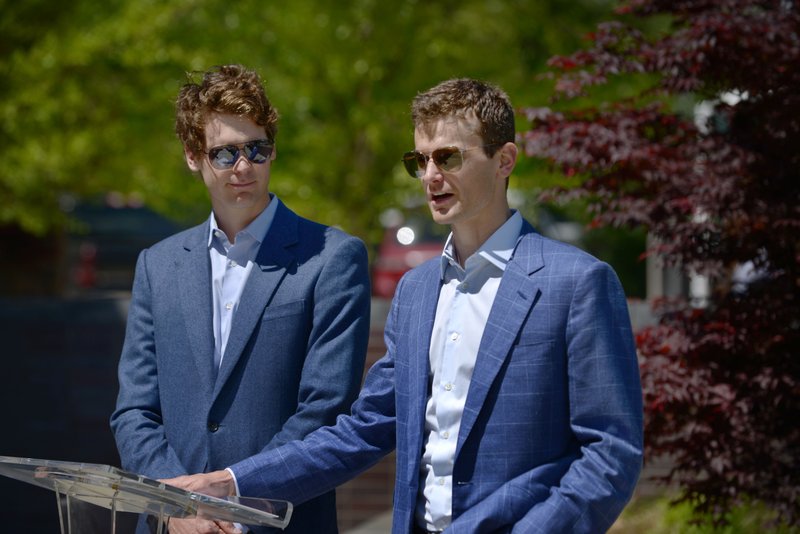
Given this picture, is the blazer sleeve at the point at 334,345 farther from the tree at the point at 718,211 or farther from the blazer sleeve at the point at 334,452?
the tree at the point at 718,211

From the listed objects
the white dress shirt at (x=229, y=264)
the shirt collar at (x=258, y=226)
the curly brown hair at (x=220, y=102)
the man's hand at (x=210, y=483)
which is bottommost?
the man's hand at (x=210, y=483)

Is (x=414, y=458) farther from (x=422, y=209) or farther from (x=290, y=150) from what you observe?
(x=422, y=209)

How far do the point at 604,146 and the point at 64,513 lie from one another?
3.81m

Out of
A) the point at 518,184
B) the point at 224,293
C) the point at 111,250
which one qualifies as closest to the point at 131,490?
the point at 224,293

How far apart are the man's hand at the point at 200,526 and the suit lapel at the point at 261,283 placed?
43 centimetres

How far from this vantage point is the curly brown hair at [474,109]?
2.93 meters

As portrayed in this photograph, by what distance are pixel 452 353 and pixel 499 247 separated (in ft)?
0.99

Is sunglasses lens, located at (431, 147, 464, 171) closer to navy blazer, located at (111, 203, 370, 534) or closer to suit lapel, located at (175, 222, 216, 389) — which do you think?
navy blazer, located at (111, 203, 370, 534)

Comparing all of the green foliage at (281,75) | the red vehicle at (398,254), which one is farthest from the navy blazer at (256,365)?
the red vehicle at (398,254)

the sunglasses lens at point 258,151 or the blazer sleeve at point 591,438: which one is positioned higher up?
the sunglasses lens at point 258,151

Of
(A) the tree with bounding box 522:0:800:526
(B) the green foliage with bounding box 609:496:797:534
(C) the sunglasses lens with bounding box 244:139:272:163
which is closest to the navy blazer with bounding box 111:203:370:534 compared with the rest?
(C) the sunglasses lens with bounding box 244:139:272:163

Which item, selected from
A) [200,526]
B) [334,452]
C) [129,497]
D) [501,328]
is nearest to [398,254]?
[334,452]

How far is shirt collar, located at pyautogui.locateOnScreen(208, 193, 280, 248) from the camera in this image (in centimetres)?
356

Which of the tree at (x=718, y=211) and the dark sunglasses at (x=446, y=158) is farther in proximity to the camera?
the tree at (x=718, y=211)
